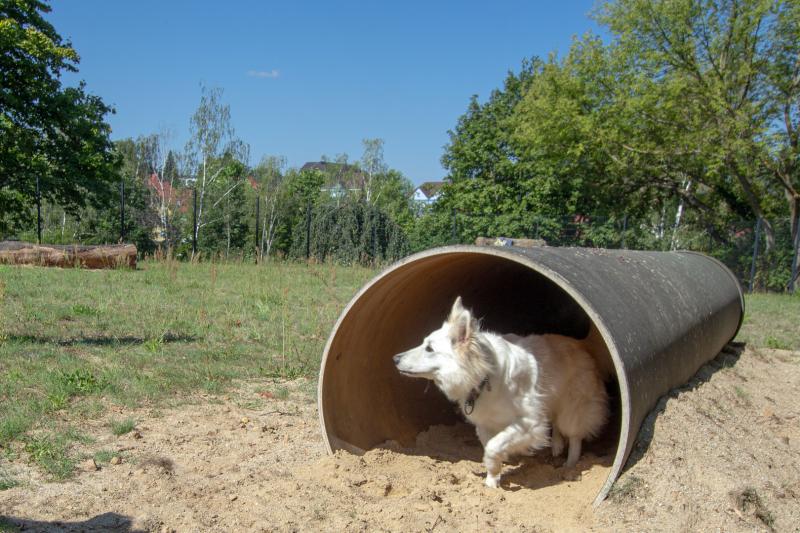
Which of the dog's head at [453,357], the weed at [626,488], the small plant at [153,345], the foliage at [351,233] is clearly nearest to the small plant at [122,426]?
the small plant at [153,345]

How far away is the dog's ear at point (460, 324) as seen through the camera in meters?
4.26

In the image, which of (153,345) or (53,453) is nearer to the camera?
(53,453)

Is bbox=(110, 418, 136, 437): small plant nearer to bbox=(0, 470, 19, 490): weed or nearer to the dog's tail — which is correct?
bbox=(0, 470, 19, 490): weed

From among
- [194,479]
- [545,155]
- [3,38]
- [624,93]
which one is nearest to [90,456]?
[194,479]

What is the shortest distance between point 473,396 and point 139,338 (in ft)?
17.1

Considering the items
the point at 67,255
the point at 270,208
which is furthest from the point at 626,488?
the point at 270,208

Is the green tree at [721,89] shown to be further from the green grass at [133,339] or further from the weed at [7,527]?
the weed at [7,527]

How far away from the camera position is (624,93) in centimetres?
2320

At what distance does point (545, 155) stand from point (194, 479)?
24510 millimetres

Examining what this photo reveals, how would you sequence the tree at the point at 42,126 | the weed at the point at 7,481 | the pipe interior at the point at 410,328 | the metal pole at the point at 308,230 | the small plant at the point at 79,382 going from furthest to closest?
the metal pole at the point at 308,230, the tree at the point at 42,126, the small plant at the point at 79,382, the pipe interior at the point at 410,328, the weed at the point at 7,481

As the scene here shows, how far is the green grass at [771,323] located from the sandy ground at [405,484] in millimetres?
4996

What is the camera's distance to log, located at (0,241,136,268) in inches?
591

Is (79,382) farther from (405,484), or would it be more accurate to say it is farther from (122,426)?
(405,484)

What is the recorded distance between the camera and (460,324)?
4301mm
